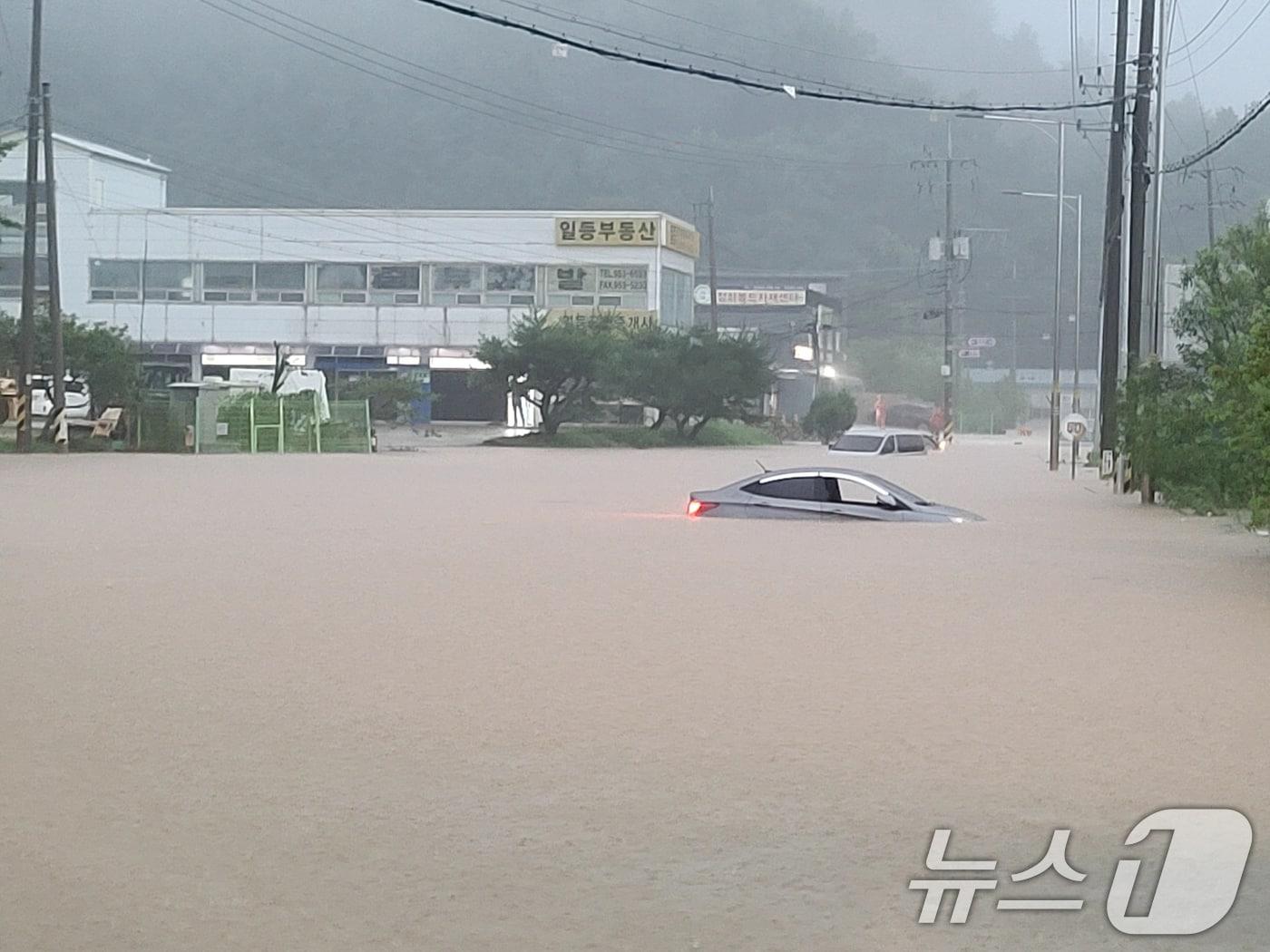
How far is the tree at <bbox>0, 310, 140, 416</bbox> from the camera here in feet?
185

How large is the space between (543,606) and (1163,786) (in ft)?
28.2

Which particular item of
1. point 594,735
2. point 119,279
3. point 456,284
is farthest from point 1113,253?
point 119,279

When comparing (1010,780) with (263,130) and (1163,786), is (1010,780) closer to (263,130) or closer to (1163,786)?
(1163,786)

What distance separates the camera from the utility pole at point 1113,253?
43.4 m

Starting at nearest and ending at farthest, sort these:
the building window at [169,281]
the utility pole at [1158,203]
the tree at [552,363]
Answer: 1. the utility pole at [1158,203]
2. the tree at [552,363]
3. the building window at [169,281]

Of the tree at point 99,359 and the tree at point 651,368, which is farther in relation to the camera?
the tree at point 651,368

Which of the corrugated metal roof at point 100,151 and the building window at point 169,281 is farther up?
the corrugated metal roof at point 100,151

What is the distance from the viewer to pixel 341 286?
288ft

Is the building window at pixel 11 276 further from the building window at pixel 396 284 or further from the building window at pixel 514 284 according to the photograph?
the building window at pixel 514 284

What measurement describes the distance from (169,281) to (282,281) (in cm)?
498

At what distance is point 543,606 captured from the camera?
17.9 m

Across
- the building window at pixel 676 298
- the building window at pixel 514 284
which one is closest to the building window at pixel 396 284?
the building window at pixel 514 284

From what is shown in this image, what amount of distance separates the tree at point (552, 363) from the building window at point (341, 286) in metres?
16.0

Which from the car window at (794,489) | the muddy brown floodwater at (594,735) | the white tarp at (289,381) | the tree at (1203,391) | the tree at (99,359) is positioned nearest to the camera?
the muddy brown floodwater at (594,735)
